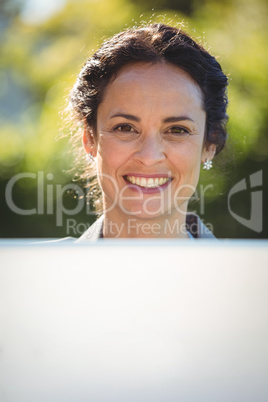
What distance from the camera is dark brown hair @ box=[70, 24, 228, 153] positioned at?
1.68 meters

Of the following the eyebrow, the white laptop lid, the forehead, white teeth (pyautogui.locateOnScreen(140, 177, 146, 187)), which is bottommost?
the white laptop lid

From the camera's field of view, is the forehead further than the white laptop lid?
Yes

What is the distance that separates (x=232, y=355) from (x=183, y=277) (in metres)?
0.31

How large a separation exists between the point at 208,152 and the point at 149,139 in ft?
0.85

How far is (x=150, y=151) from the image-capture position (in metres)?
1.71

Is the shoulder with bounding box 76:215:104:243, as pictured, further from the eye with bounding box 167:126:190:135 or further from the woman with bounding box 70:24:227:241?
the eye with bounding box 167:126:190:135

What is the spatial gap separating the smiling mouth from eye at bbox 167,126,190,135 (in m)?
0.19

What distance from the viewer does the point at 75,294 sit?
1.40 metres

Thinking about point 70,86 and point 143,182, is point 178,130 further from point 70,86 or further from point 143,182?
point 70,86

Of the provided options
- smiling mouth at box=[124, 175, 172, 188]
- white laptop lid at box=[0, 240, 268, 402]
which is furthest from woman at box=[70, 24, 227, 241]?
white laptop lid at box=[0, 240, 268, 402]

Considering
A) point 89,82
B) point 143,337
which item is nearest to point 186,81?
point 89,82

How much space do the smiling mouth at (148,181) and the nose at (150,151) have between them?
7 cm

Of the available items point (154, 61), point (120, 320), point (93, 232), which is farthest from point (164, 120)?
point (120, 320)

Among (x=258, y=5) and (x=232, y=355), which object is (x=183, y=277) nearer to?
(x=232, y=355)
